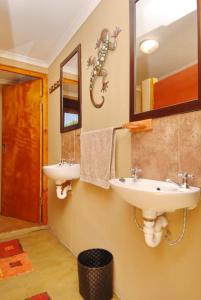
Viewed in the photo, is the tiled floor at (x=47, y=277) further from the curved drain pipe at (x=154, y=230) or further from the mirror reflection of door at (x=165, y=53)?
the mirror reflection of door at (x=165, y=53)

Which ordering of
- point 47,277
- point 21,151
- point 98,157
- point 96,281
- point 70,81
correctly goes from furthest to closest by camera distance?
point 21,151 → point 70,81 → point 47,277 → point 98,157 → point 96,281

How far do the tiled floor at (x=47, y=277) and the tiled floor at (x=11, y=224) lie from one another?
46 centimetres

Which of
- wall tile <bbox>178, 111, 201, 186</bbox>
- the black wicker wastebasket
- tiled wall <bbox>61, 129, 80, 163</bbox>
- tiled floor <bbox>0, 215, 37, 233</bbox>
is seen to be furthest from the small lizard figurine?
tiled floor <bbox>0, 215, 37, 233</bbox>

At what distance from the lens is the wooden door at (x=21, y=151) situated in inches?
116

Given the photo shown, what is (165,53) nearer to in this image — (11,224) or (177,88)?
(177,88)

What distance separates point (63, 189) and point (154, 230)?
4.27ft

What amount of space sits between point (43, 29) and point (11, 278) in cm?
241

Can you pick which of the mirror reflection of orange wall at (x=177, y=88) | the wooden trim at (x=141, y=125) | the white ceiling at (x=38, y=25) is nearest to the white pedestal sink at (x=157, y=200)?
the wooden trim at (x=141, y=125)

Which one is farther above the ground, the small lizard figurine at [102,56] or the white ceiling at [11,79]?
the white ceiling at [11,79]

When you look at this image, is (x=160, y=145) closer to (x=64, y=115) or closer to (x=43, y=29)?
(x=64, y=115)

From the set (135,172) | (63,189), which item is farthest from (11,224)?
(135,172)

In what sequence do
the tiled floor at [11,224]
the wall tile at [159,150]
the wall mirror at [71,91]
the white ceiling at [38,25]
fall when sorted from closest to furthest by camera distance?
the wall tile at [159,150], the white ceiling at [38,25], the wall mirror at [71,91], the tiled floor at [11,224]

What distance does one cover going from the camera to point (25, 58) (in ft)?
9.11

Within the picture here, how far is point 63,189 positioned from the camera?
2.18 meters
